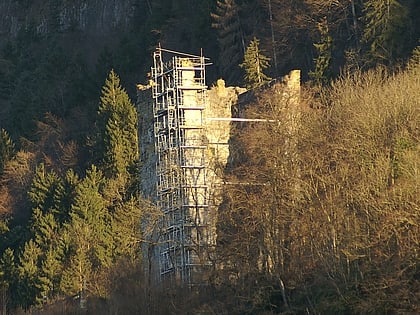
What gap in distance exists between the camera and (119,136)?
66938 millimetres

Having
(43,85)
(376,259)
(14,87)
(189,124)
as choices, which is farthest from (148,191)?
(14,87)

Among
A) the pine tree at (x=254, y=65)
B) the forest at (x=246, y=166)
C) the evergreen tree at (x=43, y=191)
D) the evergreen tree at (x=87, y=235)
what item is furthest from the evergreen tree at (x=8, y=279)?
the pine tree at (x=254, y=65)

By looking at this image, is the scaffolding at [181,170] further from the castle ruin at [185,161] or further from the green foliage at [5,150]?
the green foliage at [5,150]

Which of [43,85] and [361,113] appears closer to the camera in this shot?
[361,113]

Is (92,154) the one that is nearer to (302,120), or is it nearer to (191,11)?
(191,11)

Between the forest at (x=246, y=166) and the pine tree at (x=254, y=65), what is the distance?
12 cm

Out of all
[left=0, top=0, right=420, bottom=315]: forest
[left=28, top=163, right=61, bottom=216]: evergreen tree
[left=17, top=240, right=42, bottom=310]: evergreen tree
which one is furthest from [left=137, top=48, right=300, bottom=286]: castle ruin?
[left=28, top=163, right=61, bottom=216]: evergreen tree

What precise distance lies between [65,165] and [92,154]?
4.50m

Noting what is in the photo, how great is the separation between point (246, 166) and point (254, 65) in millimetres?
15967

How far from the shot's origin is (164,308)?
50.2m

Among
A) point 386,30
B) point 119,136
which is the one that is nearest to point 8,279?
point 119,136

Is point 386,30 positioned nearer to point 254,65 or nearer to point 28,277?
point 254,65

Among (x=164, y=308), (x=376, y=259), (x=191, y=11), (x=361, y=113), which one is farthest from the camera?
(x=191, y=11)

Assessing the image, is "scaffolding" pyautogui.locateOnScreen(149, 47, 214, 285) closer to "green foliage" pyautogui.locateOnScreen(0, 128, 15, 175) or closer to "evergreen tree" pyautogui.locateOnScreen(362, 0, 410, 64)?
"evergreen tree" pyautogui.locateOnScreen(362, 0, 410, 64)
